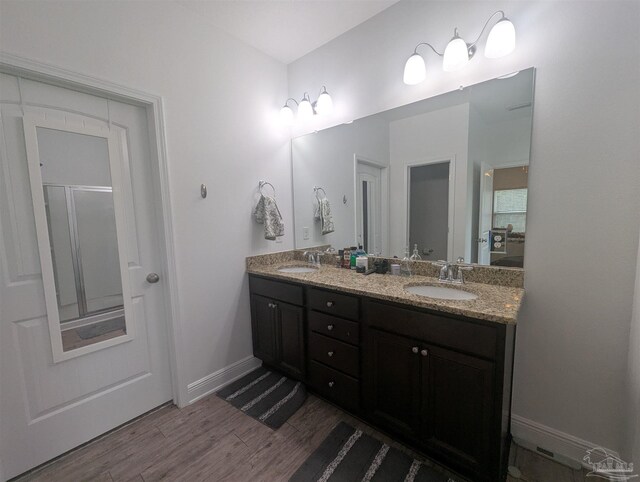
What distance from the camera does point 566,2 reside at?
1252mm

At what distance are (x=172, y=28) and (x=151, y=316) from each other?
1918 millimetres

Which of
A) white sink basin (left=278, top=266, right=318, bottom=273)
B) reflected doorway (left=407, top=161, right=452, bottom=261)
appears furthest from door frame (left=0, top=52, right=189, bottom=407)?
reflected doorway (left=407, top=161, right=452, bottom=261)

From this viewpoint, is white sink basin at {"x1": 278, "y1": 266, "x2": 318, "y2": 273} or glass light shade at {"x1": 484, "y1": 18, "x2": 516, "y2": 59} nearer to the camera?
glass light shade at {"x1": 484, "y1": 18, "x2": 516, "y2": 59}

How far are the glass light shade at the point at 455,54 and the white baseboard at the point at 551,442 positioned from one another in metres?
2.08

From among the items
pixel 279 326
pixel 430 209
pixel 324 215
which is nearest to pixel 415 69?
pixel 430 209

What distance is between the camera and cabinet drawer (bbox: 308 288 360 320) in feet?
5.05

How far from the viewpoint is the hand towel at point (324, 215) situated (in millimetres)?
2367

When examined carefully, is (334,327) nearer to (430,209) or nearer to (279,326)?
(279,326)

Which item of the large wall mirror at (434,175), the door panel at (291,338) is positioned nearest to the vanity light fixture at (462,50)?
the large wall mirror at (434,175)

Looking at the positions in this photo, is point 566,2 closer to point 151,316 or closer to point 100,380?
point 151,316

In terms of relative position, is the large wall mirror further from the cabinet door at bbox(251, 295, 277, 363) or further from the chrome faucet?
the cabinet door at bbox(251, 295, 277, 363)

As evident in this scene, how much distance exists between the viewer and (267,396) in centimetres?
194

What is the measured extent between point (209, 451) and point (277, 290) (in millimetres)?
1016

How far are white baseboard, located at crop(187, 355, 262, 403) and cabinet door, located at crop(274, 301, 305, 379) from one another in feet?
1.24
